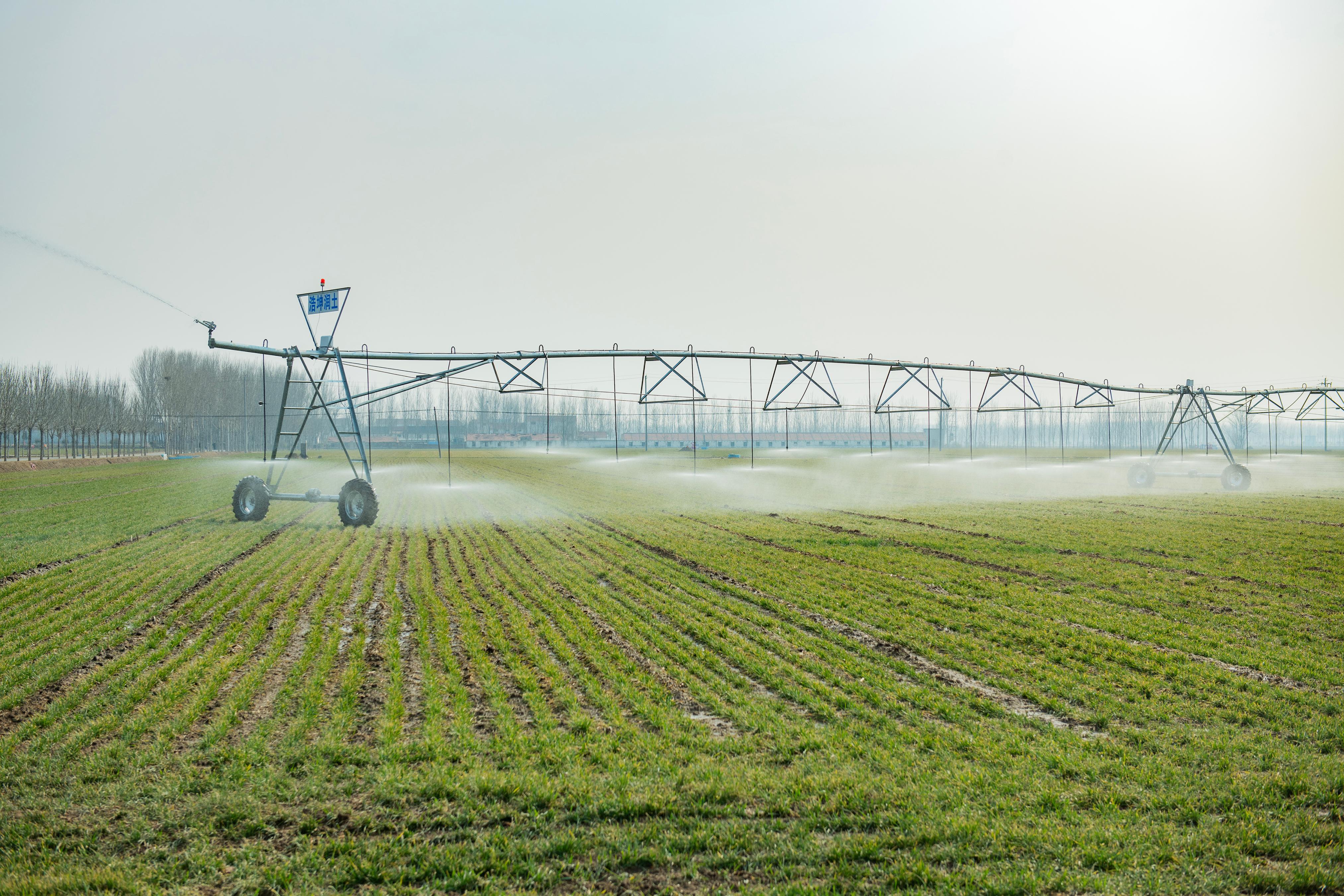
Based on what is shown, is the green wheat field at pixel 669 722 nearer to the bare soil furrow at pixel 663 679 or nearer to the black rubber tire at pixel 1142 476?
the bare soil furrow at pixel 663 679

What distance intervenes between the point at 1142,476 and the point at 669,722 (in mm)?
40026

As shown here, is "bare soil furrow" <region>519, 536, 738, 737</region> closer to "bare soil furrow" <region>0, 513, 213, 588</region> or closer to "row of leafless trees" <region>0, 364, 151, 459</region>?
"bare soil furrow" <region>0, 513, 213, 588</region>

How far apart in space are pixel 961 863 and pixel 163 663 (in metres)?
8.66

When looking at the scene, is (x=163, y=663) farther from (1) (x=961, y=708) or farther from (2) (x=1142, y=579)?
(2) (x=1142, y=579)

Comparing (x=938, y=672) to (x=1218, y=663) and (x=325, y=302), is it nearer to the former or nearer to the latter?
(x=1218, y=663)

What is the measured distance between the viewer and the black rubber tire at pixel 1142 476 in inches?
1491

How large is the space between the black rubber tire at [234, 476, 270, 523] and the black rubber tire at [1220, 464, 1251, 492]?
4243 centimetres

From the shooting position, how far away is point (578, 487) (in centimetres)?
3981

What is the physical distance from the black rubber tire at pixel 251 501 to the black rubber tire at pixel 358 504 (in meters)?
3.12

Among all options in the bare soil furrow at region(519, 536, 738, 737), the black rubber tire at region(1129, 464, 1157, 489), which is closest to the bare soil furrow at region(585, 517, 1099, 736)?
the bare soil furrow at region(519, 536, 738, 737)

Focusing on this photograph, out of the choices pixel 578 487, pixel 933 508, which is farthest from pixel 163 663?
pixel 578 487

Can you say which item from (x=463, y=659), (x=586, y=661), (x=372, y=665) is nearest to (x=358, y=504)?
(x=372, y=665)

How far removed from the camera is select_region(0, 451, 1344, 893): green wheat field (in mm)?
4621

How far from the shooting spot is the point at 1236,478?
121 ft
